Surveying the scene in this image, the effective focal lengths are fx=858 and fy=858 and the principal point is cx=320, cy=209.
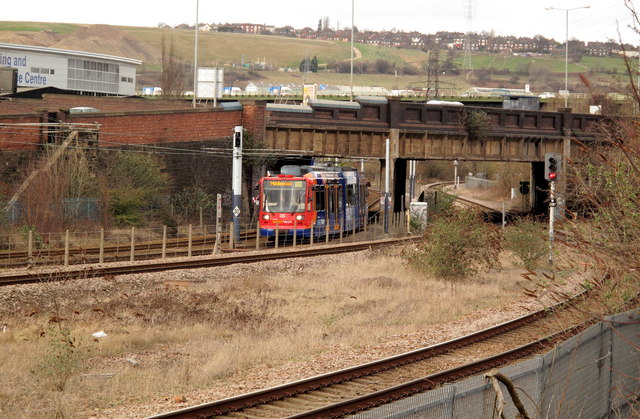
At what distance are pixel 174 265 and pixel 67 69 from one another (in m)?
63.8

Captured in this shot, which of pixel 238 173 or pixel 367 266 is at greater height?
pixel 238 173

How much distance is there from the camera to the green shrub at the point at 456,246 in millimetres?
25297

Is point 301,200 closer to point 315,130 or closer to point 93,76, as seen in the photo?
point 315,130

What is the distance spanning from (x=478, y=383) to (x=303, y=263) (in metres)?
20.6

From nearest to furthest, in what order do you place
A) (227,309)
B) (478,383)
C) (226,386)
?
(478,383), (226,386), (227,309)

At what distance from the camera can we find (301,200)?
116 ft

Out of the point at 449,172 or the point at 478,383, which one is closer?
the point at 478,383

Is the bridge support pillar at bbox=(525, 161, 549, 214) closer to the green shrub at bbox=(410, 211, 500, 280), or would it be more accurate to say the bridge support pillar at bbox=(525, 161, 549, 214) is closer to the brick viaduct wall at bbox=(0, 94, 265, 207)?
the brick viaduct wall at bbox=(0, 94, 265, 207)

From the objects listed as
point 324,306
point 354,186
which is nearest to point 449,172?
point 354,186

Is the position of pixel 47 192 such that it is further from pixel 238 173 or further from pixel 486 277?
pixel 486 277

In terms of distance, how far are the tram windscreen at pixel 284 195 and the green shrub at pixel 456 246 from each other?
32.2ft

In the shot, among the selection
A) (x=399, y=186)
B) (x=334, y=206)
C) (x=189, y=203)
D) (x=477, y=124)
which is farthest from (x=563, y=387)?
(x=399, y=186)

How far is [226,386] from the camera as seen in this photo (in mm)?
13102

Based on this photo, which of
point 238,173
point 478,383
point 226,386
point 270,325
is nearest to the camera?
point 478,383
